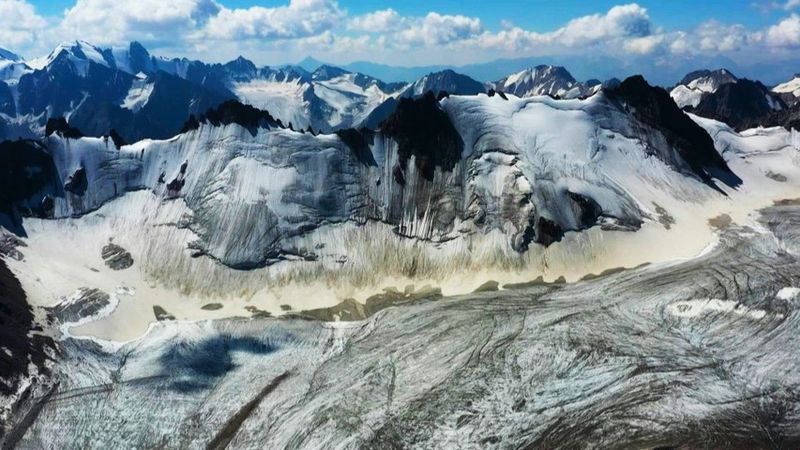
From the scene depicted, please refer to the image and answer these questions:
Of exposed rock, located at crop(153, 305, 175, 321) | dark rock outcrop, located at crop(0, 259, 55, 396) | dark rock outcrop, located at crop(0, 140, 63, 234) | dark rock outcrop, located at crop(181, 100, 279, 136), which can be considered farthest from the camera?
dark rock outcrop, located at crop(181, 100, 279, 136)

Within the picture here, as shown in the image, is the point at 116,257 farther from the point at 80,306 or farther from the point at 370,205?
the point at 370,205

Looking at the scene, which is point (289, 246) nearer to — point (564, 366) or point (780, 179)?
point (564, 366)

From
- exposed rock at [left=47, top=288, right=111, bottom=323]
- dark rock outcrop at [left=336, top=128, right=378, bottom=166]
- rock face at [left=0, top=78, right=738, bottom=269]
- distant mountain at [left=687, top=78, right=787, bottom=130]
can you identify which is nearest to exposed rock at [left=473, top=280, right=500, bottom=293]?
rock face at [left=0, top=78, right=738, bottom=269]

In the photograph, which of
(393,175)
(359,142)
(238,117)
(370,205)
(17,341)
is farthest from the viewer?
(359,142)

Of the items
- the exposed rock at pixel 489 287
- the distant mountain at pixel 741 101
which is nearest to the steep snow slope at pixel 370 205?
the exposed rock at pixel 489 287

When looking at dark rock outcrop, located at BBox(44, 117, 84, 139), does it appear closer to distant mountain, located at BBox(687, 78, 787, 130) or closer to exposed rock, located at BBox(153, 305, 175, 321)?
exposed rock, located at BBox(153, 305, 175, 321)

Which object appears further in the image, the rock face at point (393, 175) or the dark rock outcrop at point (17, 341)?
the rock face at point (393, 175)

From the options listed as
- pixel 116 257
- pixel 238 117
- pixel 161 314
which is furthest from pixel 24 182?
pixel 161 314

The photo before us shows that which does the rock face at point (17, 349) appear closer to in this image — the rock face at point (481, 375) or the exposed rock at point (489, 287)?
the rock face at point (481, 375)
